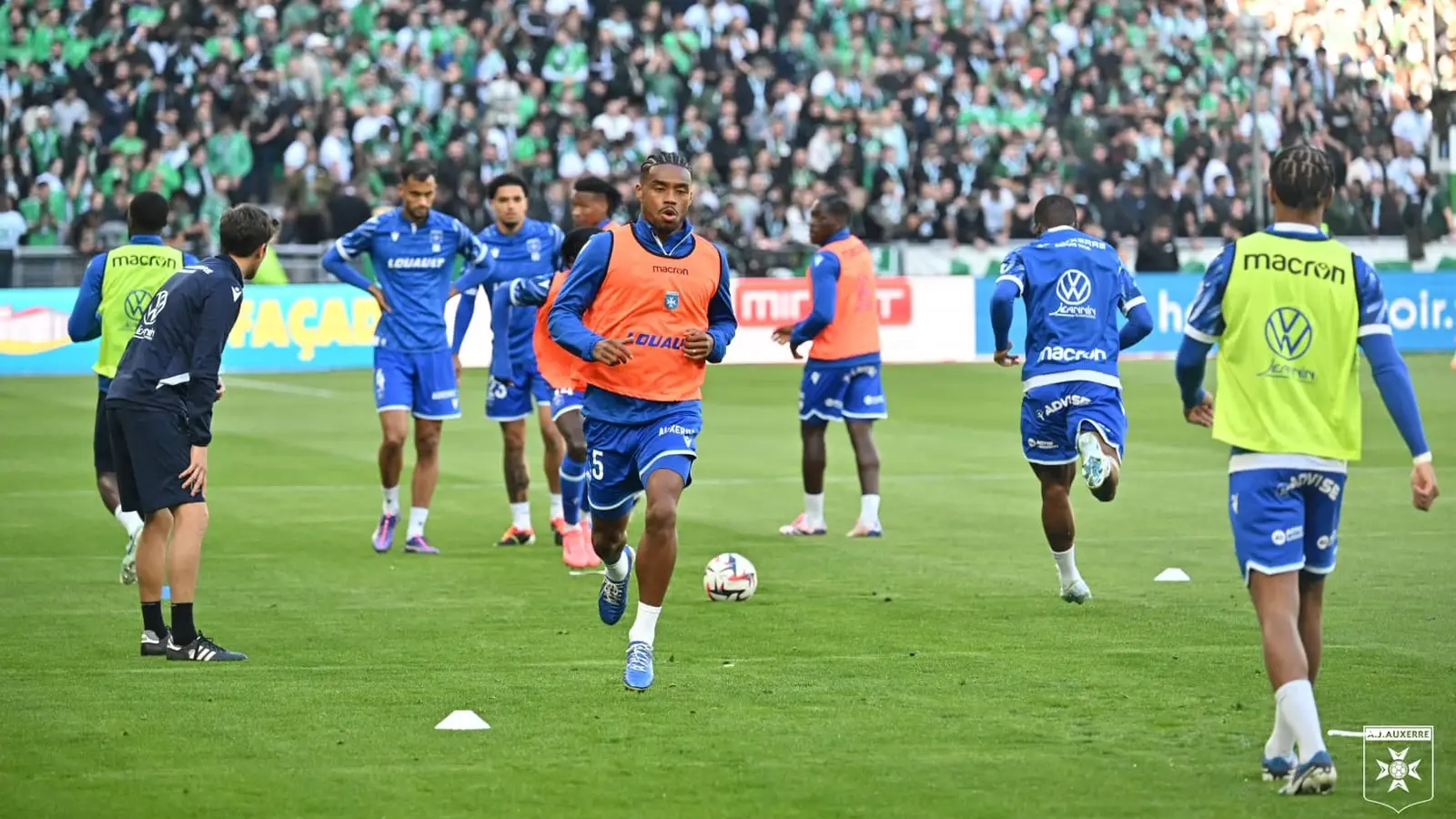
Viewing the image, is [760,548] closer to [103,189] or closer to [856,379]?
[856,379]

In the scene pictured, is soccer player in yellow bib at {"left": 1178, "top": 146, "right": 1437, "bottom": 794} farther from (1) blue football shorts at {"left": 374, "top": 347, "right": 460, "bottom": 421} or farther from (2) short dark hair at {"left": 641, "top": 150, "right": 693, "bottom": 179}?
(1) blue football shorts at {"left": 374, "top": 347, "right": 460, "bottom": 421}

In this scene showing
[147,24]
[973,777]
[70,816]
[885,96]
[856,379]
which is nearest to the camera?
[70,816]

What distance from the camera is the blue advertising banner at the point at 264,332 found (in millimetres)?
28672

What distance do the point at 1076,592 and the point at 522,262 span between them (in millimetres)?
4739

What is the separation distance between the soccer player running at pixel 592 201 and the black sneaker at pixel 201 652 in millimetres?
4379

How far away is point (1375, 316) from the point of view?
22.2 ft

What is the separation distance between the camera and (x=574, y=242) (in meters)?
12.5

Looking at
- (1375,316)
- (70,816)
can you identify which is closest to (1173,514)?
(1375,316)

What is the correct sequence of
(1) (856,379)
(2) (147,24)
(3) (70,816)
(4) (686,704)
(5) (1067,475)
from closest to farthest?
1. (3) (70,816)
2. (4) (686,704)
3. (5) (1067,475)
4. (1) (856,379)
5. (2) (147,24)

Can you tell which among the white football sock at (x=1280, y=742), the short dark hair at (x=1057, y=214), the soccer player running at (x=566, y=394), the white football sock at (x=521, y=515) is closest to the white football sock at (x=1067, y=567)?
the short dark hair at (x=1057, y=214)

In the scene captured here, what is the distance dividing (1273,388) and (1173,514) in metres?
8.46

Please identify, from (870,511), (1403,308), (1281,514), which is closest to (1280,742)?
(1281,514)

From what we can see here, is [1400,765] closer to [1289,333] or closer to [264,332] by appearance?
[1289,333]

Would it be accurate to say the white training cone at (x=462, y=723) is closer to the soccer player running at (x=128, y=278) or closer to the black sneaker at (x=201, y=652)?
the black sneaker at (x=201, y=652)
